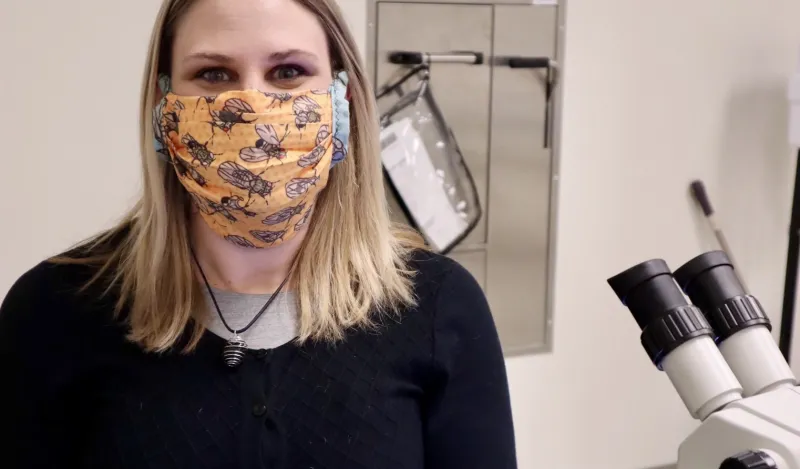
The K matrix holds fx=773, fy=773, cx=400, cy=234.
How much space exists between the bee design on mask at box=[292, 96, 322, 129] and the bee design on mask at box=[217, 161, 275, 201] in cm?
9

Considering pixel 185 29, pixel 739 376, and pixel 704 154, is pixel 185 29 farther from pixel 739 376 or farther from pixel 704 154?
pixel 704 154

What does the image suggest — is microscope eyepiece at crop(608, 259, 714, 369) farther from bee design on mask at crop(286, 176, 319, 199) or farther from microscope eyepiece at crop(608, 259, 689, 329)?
bee design on mask at crop(286, 176, 319, 199)

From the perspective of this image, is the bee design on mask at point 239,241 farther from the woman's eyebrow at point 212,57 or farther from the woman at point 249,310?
the woman's eyebrow at point 212,57

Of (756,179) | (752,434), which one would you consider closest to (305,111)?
(752,434)

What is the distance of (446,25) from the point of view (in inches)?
78.3

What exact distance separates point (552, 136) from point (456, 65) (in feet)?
1.16

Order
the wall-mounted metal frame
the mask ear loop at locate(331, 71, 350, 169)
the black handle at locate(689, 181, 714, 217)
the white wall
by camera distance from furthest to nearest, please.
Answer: the black handle at locate(689, 181, 714, 217) < the white wall < the wall-mounted metal frame < the mask ear loop at locate(331, 71, 350, 169)

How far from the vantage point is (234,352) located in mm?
1023

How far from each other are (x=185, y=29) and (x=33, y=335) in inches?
18.2

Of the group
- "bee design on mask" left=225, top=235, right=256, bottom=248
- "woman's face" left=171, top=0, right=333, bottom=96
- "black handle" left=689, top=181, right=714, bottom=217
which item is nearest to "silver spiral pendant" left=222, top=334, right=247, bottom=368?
"bee design on mask" left=225, top=235, right=256, bottom=248

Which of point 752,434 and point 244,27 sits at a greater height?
point 244,27

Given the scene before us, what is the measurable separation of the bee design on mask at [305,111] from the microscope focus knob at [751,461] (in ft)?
2.20

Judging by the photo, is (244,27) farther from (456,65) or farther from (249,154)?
(456,65)

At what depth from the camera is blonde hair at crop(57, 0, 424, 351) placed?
1067mm
